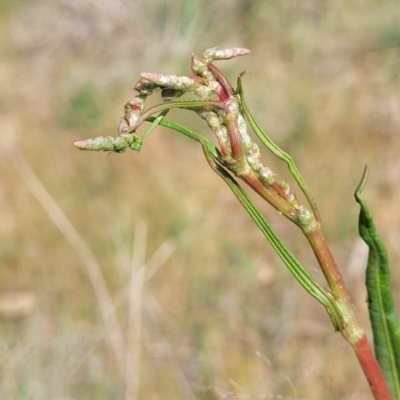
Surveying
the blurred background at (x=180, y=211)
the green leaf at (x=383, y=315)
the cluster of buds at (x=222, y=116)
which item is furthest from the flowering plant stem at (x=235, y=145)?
the blurred background at (x=180, y=211)

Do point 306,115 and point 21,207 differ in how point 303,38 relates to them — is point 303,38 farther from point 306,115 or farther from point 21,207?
point 21,207

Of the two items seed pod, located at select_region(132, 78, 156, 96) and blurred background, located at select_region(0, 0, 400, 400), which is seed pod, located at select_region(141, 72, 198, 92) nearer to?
seed pod, located at select_region(132, 78, 156, 96)

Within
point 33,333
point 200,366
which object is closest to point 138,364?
point 200,366

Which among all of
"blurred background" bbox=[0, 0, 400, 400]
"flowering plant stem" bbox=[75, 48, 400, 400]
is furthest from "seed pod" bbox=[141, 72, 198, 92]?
"blurred background" bbox=[0, 0, 400, 400]

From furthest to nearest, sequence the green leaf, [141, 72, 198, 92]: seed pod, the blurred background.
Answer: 1. the blurred background
2. the green leaf
3. [141, 72, 198, 92]: seed pod

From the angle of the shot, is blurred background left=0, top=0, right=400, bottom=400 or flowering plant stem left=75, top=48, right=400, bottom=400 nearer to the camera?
flowering plant stem left=75, top=48, right=400, bottom=400
